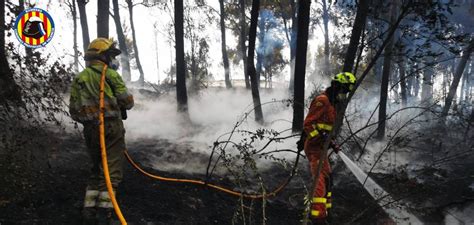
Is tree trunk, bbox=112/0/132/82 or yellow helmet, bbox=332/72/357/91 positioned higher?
tree trunk, bbox=112/0/132/82

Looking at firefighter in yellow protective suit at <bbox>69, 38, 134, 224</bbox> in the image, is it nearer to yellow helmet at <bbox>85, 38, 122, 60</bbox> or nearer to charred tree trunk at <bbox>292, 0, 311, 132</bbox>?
yellow helmet at <bbox>85, 38, 122, 60</bbox>

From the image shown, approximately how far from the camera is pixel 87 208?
3.60m

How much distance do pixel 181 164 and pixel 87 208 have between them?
3.54 meters

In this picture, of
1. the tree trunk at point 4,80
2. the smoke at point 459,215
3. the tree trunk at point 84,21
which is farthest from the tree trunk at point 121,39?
the smoke at point 459,215

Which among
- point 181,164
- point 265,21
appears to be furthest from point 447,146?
point 265,21

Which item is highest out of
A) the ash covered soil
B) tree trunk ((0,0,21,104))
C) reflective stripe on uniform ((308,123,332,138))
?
tree trunk ((0,0,21,104))

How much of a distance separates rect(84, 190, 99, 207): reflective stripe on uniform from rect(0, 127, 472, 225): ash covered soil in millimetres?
372

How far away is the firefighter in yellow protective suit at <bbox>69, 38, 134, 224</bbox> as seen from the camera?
3.72m

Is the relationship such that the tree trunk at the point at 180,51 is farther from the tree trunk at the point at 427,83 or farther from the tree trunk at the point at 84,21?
the tree trunk at the point at 84,21

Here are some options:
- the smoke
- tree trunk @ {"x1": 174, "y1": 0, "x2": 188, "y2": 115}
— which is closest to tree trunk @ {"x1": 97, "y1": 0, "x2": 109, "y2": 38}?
tree trunk @ {"x1": 174, "y1": 0, "x2": 188, "y2": 115}

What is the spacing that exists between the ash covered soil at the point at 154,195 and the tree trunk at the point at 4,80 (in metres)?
0.58

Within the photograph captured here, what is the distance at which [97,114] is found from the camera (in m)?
3.79

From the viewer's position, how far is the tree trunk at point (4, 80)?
16.4 ft

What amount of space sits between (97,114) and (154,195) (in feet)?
5.34
